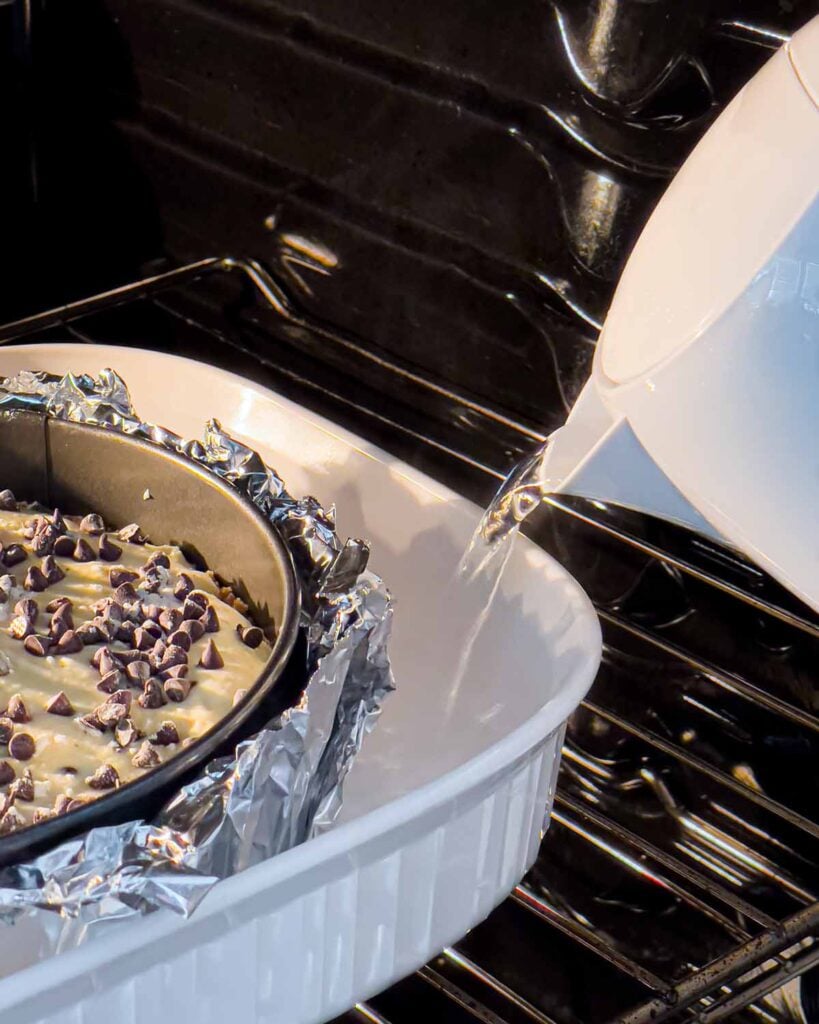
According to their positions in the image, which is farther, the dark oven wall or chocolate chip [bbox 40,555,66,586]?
the dark oven wall

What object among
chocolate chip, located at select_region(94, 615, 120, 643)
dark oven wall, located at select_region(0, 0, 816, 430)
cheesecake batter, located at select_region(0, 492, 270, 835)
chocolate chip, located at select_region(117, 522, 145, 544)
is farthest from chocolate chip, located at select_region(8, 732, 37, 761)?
dark oven wall, located at select_region(0, 0, 816, 430)

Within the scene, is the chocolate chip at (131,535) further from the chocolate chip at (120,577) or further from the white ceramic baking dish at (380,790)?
the white ceramic baking dish at (380,790)

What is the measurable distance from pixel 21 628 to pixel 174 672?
0.30 ft

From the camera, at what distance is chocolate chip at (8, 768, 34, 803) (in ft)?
2.20

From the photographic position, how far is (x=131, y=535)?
2.97 ft

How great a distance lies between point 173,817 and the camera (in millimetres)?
625

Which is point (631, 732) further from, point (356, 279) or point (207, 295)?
point (207, 295)

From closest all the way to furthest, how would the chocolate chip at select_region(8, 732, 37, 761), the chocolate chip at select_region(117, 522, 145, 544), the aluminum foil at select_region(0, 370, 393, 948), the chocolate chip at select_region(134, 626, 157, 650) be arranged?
the aluminum foil at select_region(0, 370, 393, 948) → the chocolate chip at select_region(8, 732, 37, 761) → the chocolate chip at select_region(134, 626, 157, 650) → the chocolate chip at select_region(117, 522, 145, 544)

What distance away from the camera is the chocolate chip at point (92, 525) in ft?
2.97

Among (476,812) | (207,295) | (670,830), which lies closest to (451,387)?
(207,295)

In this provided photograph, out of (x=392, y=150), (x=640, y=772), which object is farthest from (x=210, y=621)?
(x=392, y=150)

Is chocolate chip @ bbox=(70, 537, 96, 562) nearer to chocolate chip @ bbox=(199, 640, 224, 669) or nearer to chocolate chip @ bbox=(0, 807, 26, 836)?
chocolate chip @ bbox=(199, 640, 224, 669)

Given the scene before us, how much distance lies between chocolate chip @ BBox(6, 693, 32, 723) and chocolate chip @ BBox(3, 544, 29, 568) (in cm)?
15

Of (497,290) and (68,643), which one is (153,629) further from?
(497,290)
